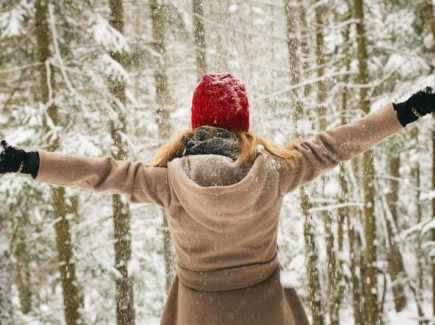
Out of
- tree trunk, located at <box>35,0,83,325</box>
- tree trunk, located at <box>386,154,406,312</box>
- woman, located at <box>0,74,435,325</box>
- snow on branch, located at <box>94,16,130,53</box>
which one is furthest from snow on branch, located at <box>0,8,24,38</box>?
tree trunk, located at <box>386,154,406,312</box>

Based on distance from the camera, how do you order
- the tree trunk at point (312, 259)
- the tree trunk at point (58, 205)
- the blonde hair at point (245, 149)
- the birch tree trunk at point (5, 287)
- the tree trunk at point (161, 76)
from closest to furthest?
the blonde hair at point (245, 149), the birch tree trunk at point (5, 287), the tree trunk at point (58, 205), the tree trunk at point (161, 76), the tree trunk at point (312, 259)

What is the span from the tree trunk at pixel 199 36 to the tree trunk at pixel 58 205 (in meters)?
2.56

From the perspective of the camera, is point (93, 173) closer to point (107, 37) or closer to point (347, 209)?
point (107, 37)

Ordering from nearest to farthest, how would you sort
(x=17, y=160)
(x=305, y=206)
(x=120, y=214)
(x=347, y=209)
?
(x=17, y=160)
(x=305, y=206)
(x=120, y=214)
(x=347, y=209)

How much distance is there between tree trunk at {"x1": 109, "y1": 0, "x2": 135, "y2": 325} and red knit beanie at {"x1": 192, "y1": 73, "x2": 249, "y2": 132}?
5783mm

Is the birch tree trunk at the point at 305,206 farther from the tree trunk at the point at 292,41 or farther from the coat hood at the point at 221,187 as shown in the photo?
the coat hood at the point at 221,187

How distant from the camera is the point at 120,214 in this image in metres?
8.34

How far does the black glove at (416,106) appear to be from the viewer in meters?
2.08

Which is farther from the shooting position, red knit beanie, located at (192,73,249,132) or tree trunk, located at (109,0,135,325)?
tree trunk, located at (109,0,135,325)

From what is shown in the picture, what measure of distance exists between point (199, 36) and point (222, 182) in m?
5.83

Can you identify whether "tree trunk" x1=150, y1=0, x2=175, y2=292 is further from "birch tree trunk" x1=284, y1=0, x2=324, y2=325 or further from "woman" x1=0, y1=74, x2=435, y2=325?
"woman" x1=0, y1=74, x2=435, y2=325

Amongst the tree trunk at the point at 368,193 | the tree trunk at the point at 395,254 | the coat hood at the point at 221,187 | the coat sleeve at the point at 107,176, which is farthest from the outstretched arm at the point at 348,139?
the tree trunk at the point at 395,254

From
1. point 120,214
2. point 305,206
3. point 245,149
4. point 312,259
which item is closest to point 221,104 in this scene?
point 245,149

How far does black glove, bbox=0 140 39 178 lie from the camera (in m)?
1.77
